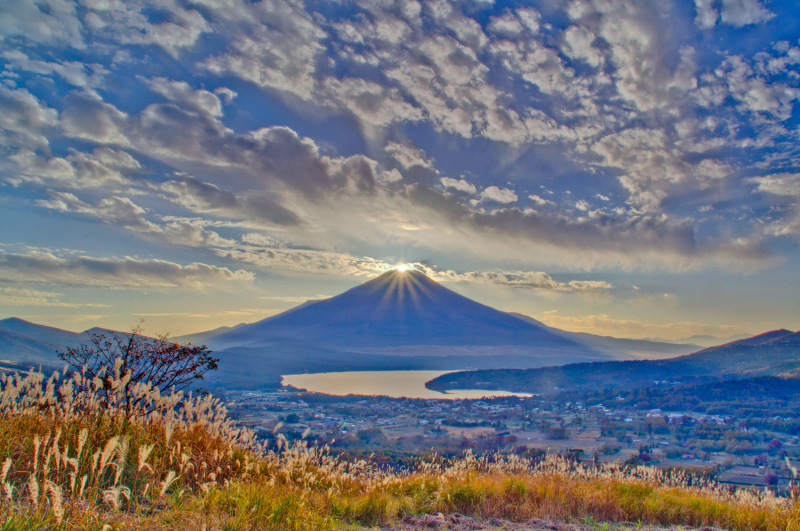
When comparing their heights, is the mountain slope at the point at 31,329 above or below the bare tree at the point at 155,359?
below

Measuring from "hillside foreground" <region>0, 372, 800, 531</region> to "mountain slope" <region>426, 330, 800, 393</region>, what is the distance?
6688 cm

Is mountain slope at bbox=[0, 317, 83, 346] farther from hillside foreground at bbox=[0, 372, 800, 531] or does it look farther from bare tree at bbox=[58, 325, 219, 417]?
hillside foreground at bbox=[0, 372, 800, 531]

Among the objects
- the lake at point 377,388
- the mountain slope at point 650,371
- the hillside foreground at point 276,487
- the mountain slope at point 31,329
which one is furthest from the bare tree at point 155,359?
the mountain slope at point 31,329

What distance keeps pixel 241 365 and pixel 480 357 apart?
91.1 m

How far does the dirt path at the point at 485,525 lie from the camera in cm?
392

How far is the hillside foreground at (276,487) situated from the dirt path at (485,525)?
0.02 meters

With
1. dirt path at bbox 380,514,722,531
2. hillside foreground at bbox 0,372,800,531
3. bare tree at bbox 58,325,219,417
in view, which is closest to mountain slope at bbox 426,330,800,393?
hillside foreground at bbox 0,372,800,531

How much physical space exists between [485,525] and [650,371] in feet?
266

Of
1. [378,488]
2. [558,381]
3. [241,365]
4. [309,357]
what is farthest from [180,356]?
[309,357]

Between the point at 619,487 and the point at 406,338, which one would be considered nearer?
the point at 619,487

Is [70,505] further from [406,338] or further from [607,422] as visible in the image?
[406,338]

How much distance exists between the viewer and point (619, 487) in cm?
525

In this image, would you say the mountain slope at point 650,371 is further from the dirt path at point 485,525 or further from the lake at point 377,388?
the dirt path at point 485,525

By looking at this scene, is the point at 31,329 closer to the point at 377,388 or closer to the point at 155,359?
the point at 377,388
